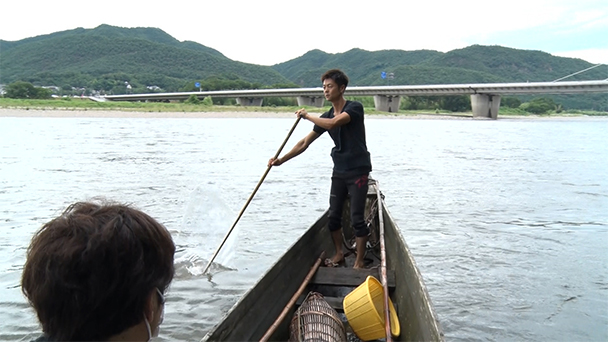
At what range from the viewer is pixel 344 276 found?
15.7 ft

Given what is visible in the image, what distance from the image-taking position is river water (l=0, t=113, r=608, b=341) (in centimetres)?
575

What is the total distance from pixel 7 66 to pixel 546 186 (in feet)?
452

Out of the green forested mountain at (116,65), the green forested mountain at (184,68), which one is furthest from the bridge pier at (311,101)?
Answer: the green forested mountain at (116,65)

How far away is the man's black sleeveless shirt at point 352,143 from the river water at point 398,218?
187 centimetres

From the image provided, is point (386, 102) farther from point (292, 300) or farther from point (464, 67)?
point (464, 67)

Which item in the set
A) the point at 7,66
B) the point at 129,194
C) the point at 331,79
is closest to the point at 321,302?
the point at 331,79

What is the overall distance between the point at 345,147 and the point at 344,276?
1216 mm

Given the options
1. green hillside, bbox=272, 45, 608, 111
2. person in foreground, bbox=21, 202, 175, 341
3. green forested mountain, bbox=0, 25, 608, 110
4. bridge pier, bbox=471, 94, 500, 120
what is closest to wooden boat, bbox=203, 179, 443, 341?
person in foreground, bbox=21, 202, 175, 341

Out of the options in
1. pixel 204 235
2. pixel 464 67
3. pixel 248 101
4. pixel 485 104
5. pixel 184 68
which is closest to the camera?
pixel 204 235

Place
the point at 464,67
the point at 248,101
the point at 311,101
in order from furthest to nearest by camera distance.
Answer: the point at 464,67 < the point at 248,101 < the point at 311,101

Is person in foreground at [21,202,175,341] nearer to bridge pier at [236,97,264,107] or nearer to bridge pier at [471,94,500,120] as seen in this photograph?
bridge pier at [471,94,500,120]

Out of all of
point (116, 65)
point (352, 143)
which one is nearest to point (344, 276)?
point (352, 143)

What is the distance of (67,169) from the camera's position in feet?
49.9

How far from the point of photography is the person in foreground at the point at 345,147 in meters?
4.93
